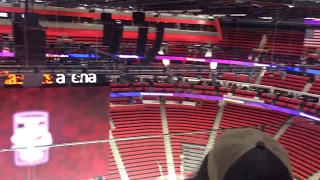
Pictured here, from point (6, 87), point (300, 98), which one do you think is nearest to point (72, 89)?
point (6, 87)

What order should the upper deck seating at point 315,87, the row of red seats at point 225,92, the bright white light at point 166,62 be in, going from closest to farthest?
the bright white light at point 166,62 → the row of red seats at point 225,92 → the upper deck seating at point 315,87

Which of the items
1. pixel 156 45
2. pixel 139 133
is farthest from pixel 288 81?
pixel 156 45

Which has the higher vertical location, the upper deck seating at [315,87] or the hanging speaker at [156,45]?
the hanging speaker at [156,45]

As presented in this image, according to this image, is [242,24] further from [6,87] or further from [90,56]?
[6,87]

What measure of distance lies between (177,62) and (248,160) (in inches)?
219

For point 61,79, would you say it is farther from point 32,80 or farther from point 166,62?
point 166,62

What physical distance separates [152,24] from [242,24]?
227 centimetres

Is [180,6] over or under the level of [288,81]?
over

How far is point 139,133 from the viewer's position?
7.46 m

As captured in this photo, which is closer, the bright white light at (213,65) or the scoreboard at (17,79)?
the scoreboard at (17,79)

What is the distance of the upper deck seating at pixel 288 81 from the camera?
26.4 ft

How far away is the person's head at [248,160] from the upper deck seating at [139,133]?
173 inches

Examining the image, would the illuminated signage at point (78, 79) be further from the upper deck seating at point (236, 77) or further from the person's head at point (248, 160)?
the upper deck seating at point (236, 77)

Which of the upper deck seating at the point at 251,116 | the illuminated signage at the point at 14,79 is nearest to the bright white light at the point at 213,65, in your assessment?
the upper deck seating at the point at 251,116
